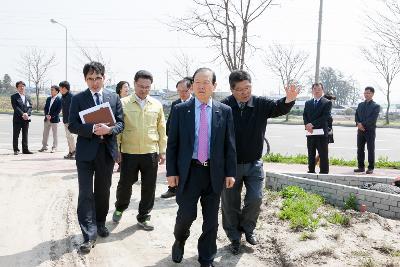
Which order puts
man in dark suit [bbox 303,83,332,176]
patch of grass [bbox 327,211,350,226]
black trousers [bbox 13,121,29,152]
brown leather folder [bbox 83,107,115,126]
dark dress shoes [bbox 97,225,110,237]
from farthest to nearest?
black trousers [bbox 13,121,29,152]
man in dark suit [bbox 303,83,332,176]
patch of grass [bbox 327,211,350,226]
dark dress shoes [bbox 97,225,110,237]
brown leather folder [bbox 83,107,115,126]

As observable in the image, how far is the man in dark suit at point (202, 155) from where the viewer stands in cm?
392

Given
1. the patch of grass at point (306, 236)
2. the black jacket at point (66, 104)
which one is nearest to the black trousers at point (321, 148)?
the patch of grass at point (306, 236)

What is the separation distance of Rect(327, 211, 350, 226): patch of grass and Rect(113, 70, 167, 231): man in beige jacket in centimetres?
225

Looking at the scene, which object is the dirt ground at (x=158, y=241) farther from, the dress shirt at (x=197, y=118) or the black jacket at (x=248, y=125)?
the dress shirt at (x=197, y=118)

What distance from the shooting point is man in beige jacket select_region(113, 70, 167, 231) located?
5.11 meters

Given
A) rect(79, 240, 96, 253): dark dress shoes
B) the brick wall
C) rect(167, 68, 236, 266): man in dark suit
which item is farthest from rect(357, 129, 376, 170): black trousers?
rect(79, 240, 96, 253): dark dress shoes

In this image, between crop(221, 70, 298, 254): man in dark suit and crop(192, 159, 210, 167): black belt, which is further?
crop(221, 70, 298, 254): man in dark suit

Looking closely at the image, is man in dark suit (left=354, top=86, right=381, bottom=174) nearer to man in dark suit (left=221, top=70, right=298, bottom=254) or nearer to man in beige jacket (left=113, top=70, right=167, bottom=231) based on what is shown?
man in dark suit (left=221, top=70, right=298, bottom=254)

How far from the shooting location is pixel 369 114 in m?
9.38

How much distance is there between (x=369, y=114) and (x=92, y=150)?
6.92 metres

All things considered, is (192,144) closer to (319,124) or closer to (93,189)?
(93,189)

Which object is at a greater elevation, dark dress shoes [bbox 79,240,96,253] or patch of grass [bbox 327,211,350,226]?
patch of grass [bbox 327,211,350,226]

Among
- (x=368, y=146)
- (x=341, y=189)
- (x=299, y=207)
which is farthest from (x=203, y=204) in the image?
(x=368, y=146)

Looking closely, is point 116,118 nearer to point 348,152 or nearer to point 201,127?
point 201,127
